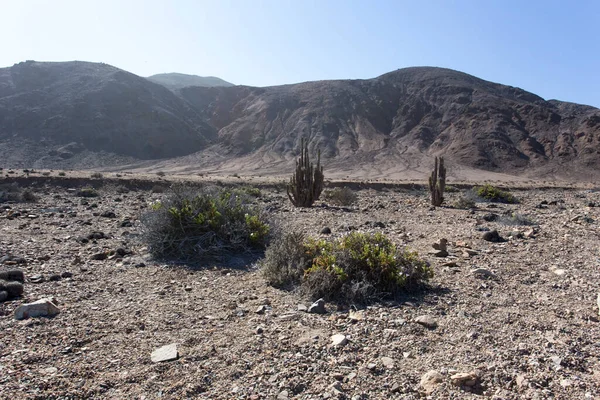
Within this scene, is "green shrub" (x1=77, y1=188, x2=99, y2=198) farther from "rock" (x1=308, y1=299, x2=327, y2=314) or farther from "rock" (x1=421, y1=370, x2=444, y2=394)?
"rock" (x1=421, y1=370, x2=444, y2=394)

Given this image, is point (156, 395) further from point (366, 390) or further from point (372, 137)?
point (372, 137)

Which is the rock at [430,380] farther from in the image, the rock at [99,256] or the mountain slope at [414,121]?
the mountain slope at [414,121]

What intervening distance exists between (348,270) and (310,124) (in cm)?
6910

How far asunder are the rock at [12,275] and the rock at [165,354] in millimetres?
3142

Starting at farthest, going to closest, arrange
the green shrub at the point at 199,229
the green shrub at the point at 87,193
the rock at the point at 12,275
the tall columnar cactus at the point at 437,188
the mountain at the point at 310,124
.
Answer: the mountain at the point at 310,124, the green shrub at the point at 87,193, the tall columnar cactus at the point at 437,188, the green shrub at the point at 199,229, the rock at the point at 12,275

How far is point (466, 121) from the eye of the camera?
72.4m

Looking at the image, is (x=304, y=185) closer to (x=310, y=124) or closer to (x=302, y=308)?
(x=302, y=308)

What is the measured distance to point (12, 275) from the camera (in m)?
6.08

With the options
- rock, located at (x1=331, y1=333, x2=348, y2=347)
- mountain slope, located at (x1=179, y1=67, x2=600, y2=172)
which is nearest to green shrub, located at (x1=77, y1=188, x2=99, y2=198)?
rock, located at (x1=331, y1=333, x2=348, y2=347)

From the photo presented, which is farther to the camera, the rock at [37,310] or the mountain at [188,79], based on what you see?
the mountain at [188,79]

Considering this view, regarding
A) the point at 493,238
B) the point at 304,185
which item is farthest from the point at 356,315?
the point at 304,185

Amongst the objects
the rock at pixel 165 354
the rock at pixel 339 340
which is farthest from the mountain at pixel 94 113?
the rock at pixel 339 340

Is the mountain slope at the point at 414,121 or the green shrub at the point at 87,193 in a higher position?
the mountain slope at the point at 414,121

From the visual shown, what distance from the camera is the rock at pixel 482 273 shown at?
617cm
